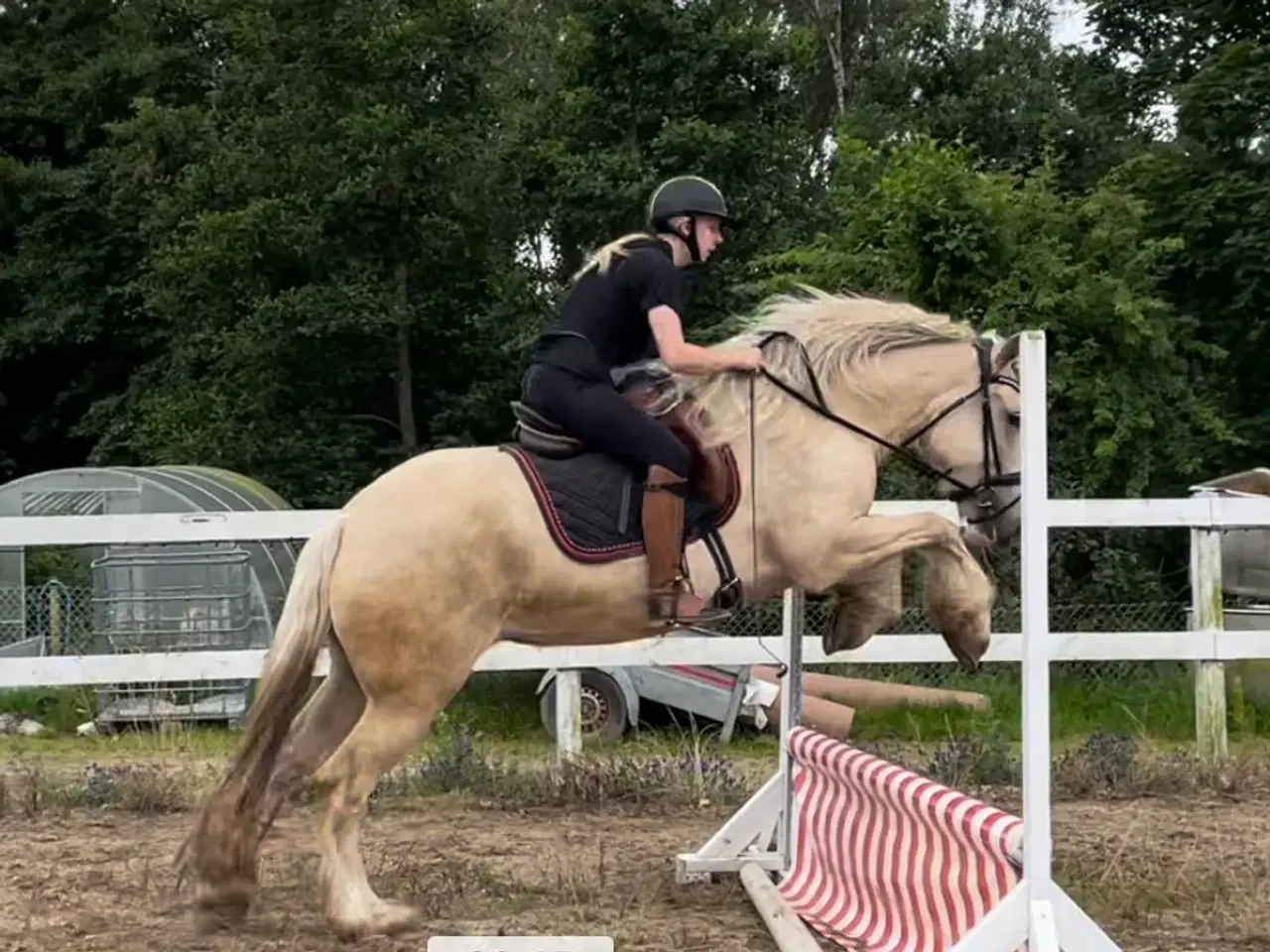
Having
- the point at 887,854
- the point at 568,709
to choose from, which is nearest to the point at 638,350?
the point at 887,854

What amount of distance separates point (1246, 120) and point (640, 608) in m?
13.1

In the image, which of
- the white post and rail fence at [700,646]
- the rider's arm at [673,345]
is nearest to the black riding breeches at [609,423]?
the rider's arm at [673,345]

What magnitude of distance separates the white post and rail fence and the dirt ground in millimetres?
901

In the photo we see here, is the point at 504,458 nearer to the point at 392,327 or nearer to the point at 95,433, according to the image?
the point at 392,327

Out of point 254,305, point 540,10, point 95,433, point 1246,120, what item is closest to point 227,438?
point 254,305

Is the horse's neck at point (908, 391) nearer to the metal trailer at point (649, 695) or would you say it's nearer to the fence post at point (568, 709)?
the fence post at point (568, 709)

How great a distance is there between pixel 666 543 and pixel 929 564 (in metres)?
0.83

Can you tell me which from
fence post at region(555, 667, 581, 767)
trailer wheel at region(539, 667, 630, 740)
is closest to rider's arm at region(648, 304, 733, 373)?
fence post at region(555, 667, 581, 767)

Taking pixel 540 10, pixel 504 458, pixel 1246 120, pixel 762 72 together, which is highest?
pixel 540 10

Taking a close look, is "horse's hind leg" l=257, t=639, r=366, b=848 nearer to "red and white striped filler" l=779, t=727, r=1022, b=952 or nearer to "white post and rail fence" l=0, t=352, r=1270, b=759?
"red and white striped filler" l=779, t=727, r=1022, b=952

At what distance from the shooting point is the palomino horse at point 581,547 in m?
4.72

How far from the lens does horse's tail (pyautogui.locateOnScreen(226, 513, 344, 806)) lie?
15.8 feet

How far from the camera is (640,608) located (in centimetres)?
480

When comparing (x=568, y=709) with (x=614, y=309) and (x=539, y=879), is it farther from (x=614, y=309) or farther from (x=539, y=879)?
(x=614, y=309)
